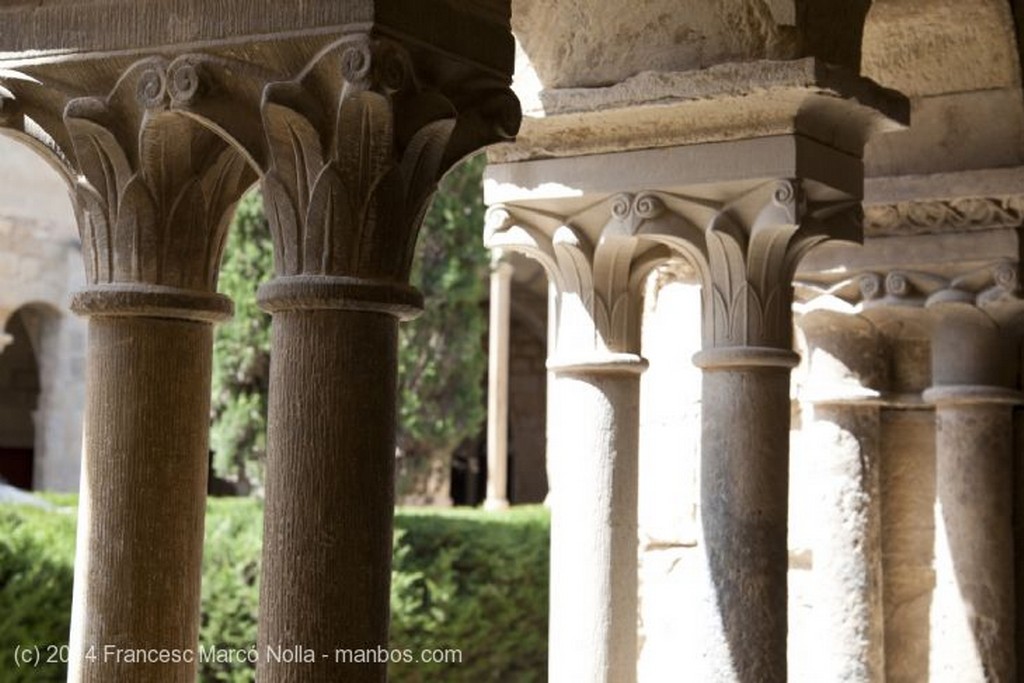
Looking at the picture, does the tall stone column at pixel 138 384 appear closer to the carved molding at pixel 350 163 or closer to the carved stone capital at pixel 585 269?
the carved molding at pixel 350 163

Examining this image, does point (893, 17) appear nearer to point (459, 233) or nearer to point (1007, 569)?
point (1007, 569)

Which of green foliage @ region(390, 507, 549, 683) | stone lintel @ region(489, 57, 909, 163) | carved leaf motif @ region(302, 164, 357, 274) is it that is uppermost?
stone lintel @ region(489, 57, 909, 163)

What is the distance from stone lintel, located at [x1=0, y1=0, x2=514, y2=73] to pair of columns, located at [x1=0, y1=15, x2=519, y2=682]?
11 millimetres

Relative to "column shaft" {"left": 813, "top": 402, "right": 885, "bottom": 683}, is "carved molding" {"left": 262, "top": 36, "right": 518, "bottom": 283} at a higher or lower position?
higher

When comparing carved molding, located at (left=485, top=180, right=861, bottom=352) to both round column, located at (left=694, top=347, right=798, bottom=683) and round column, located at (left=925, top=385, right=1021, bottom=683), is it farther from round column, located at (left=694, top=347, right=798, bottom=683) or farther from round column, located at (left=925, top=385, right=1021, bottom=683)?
round column, located at (left=925, top=385, right=1021, bottom=683)

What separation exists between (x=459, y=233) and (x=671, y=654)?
634 centimetres

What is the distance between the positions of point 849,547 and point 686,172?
87.0 inches

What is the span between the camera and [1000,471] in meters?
5.97

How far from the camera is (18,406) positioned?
18.8m

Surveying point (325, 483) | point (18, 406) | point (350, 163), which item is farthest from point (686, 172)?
point (18, 406)

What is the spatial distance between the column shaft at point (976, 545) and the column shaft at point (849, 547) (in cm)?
25

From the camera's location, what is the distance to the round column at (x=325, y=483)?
9.31 ft

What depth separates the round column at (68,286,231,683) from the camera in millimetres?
3211

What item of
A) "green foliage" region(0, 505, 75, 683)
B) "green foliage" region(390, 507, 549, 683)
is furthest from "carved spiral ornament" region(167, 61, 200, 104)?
"green foliage" region(390, 507, 549, 683)
